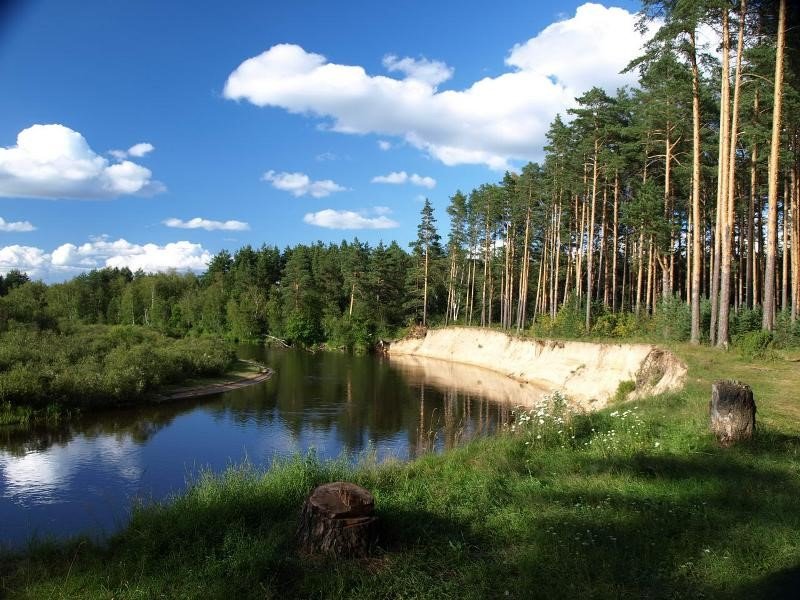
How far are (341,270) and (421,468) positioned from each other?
64.2m

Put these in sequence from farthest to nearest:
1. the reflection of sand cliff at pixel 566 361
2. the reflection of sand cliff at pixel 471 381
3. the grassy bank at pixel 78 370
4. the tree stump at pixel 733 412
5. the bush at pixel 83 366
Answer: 1. the reflection of sand cliff at pixel 471 381
2. the bush at pixel 83 366
3. the grassy bank at pixel 78 370
4. the reflection of sand cliff at pixel 566 361
5. the tree stump at pixel 733 412

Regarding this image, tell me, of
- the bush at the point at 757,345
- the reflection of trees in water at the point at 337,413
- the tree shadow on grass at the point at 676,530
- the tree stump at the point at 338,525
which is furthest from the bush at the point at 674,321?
the tree stump at the point at 338,525

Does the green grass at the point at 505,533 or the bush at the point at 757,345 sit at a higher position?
the bush at the point at 757,345

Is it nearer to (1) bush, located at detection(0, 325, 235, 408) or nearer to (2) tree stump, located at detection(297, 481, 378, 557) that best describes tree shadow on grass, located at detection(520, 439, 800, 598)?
(2) tree stump, located at detection(297, 481, 378, 557)

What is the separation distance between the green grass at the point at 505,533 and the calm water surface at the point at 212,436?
114 inches

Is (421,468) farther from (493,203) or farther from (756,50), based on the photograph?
(493,203)

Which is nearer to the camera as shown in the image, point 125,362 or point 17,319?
point 125,362

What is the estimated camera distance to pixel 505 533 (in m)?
5.67

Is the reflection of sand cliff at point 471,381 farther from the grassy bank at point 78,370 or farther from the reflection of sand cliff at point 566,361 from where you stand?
the grassy bank at point 78,370

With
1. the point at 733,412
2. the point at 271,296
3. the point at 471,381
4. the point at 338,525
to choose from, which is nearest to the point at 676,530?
the point at 733,412

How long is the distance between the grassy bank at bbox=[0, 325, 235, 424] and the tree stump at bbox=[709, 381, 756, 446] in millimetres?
25578

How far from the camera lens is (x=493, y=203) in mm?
52562

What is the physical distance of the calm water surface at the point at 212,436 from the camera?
1315 cm

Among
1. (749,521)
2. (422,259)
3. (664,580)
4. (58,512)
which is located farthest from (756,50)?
(422,259)
